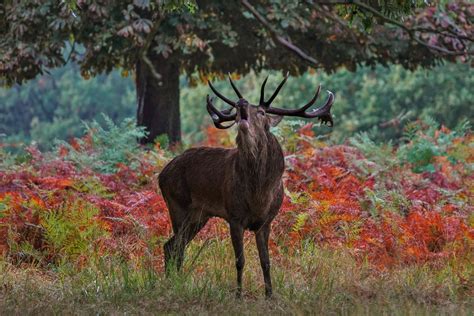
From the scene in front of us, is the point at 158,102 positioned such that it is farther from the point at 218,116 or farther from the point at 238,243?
the point at 238,243

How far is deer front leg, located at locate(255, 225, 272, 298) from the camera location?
330 inches

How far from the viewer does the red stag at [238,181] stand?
8.00 m

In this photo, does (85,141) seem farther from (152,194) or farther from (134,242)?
(134,242)

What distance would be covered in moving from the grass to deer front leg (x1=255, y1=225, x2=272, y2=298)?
9 centimetres

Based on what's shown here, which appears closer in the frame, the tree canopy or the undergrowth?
the undergrowth

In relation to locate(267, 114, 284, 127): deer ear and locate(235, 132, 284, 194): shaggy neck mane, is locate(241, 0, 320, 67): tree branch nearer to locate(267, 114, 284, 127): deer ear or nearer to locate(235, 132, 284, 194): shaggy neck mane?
locate(267, 114, 284, 127): deer ear

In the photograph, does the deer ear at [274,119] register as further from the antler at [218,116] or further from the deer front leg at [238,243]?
the deer front leg at [238,243]

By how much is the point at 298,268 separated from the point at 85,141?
7746 mm

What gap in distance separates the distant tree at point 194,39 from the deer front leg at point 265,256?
17.3 ft

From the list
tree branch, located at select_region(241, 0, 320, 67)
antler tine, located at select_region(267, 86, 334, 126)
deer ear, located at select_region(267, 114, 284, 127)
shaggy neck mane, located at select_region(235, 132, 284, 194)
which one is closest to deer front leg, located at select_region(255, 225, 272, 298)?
shaggy neck mane, located at select_region(235, 132, 284, 194)

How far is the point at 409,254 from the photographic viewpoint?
10.1m

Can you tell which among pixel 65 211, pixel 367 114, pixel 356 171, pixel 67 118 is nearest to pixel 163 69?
pixel 356 171

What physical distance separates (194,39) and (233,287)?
7.65 metres

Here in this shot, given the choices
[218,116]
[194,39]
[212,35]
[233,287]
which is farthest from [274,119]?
[212,35]
